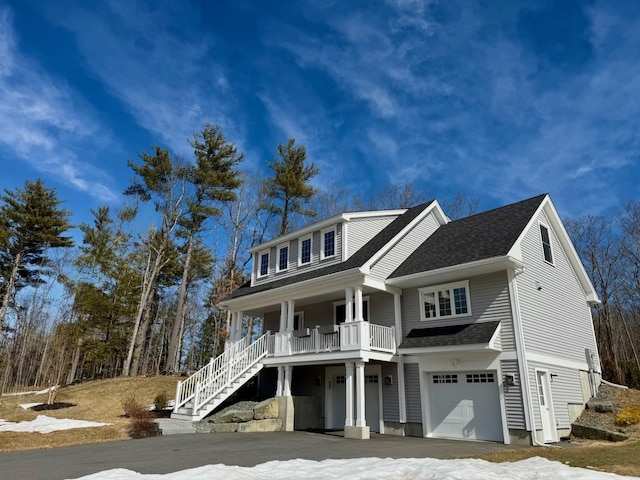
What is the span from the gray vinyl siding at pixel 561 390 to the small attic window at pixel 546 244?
3811mm

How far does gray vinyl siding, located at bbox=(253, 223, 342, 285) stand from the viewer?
16859 millimetres

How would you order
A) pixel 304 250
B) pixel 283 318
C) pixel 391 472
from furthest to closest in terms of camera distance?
pixel 304 250 < pixel 283 318 < pixel 391 472

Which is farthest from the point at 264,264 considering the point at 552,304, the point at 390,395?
the point at 552,304

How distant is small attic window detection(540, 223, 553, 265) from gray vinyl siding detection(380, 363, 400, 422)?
6.71 meters

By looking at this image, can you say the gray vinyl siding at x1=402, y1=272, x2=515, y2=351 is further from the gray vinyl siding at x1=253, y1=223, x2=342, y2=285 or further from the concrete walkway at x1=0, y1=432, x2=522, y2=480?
the gray vinyl siding at x1=253, y1=223, x2=342, y2=285

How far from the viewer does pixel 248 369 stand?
16094 mm

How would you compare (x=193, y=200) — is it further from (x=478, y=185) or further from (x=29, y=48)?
(x=478, y=185)

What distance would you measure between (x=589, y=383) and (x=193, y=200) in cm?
2354

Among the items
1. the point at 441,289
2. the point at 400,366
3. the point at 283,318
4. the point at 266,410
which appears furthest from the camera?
the point at 283,318

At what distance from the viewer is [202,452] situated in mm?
9398

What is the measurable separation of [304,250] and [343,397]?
20.4ft

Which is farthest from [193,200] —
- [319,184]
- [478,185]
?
[478,185]

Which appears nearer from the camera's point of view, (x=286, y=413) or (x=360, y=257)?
(x=286, y=413)

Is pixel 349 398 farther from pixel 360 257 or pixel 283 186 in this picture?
pixel 283 186
